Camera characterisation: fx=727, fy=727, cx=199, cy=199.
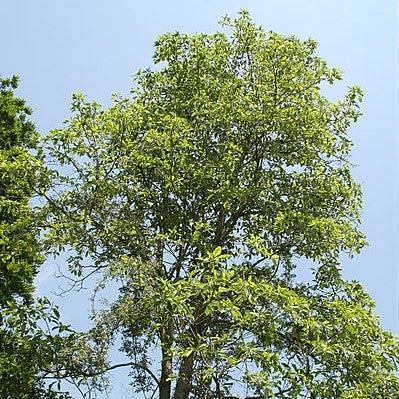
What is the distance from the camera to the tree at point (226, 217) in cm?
636

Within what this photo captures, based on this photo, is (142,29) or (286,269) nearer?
(286,269)

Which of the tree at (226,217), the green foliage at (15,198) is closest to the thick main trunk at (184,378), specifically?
the tree at (226,217)

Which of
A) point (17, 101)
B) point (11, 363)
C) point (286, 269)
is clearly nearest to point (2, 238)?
point (11, 363)

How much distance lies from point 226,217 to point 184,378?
1950 mm

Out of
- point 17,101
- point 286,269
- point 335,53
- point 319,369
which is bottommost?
point 319,369

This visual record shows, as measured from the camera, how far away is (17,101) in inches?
473

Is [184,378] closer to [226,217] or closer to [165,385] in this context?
[165,385]

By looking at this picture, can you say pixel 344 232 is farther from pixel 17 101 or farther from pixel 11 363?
pixel 17 101

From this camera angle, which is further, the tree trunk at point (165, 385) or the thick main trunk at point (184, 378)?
the tree trunk at point (165, 385)

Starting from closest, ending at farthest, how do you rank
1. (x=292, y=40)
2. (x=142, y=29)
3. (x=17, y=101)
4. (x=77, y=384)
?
1. (x=77, y=384)
2. (x=292, y=40)
3. (x=142, y=29)
4. (x=17, y=101)

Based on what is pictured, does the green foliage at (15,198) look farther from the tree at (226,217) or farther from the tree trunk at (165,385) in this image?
the tree trunk at (165,385)

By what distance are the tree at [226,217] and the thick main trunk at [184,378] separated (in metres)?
0.01

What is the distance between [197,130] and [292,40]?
160cm

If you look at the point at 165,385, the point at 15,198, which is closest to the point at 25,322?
the point at 165,385
